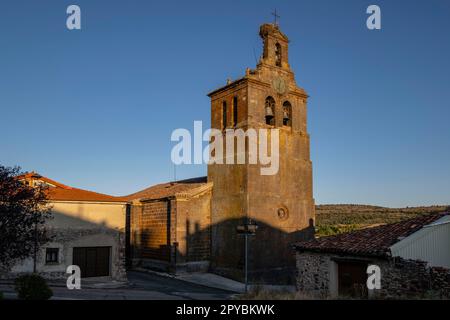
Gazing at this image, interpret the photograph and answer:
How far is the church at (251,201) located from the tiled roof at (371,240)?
5.93 metres

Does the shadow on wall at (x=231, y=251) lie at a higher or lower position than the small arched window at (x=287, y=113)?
lower

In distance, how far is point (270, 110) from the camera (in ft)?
83.1

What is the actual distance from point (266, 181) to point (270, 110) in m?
4.41

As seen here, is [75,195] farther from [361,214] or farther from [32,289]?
[361,214]

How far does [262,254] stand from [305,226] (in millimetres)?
4074

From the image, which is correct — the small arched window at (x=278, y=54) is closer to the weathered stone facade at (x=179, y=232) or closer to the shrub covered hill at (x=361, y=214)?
the weathered stone facade at (x=179, y=232)

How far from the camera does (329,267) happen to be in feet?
54.1

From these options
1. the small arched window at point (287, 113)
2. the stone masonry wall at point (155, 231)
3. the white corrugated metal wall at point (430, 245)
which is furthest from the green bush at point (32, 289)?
the small arched window at point (287, 113)

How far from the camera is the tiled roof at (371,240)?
584 inches

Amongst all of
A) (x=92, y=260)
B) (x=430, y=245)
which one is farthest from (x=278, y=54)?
(x=92, y=260)

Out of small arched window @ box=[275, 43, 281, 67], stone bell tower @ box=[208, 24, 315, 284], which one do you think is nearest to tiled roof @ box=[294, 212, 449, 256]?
stone bell tower @ box=[208, 24, 315, 284]

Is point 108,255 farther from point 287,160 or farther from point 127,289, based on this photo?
point 287,160

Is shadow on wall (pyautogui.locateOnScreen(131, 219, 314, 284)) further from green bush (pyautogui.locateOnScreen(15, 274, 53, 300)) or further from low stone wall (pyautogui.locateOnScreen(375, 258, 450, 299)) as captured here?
green bush (pyautogui.locateOnScreen(15, 274, 53, 300))
